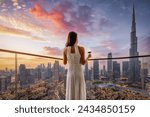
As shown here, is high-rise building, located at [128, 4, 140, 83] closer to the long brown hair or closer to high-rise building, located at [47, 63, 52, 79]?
high-rise building, located at [47, 63, 52, 79]

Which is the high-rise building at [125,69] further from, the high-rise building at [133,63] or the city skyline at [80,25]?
the city skyline at [80,25]

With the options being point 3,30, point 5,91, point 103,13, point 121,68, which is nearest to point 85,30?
point 103,13

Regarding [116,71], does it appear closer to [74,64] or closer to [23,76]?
[23,76]

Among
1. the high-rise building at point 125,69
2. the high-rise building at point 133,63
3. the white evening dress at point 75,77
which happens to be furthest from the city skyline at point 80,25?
the white evening dress at point 75,77

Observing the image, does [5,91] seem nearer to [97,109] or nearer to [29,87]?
[29,87]

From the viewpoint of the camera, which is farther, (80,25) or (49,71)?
(80,25)

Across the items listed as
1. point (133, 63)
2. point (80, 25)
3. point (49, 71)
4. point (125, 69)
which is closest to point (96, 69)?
point (125, 69)
